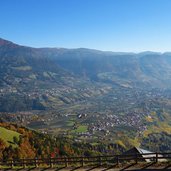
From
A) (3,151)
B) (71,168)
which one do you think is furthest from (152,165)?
(3,151)

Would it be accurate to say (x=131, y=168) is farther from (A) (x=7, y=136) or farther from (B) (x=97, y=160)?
(A) (x=7, y=136)

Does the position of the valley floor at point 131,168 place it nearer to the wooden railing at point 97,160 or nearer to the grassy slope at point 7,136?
the wooden railing at point 97,160

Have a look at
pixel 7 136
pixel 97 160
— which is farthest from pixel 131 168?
pixel 7 136

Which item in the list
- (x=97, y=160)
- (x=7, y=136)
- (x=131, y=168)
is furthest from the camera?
(x=7, y=136)

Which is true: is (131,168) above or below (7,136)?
above

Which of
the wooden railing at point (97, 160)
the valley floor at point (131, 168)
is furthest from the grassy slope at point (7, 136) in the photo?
the valley floor at point (131, 168)

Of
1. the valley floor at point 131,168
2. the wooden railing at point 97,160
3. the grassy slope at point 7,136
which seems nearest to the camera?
the valley floor at point 131,168

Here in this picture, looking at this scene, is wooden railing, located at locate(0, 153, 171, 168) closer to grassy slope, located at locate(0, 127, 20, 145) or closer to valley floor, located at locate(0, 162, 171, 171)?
valley floor, located at locate(0, 162, 171, 171)

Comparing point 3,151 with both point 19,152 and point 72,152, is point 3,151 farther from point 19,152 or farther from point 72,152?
point 72,152

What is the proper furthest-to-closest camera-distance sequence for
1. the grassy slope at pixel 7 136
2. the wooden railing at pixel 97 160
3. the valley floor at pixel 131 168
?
the grassy slope at pixel 7 136, the wooden railing at pixel 97 160, the valley floor at pixel 131 168

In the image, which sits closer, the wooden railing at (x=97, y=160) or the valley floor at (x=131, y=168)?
the valley floor at (x=131, y=168)

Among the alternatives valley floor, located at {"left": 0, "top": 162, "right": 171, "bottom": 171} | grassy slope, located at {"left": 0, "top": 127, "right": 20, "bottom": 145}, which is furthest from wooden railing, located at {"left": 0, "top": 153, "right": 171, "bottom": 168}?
grassy slope, located at {"left": 0, "top": 127, "right": 20, "bottom": 145}
